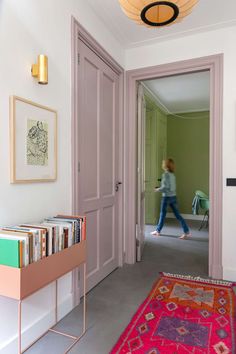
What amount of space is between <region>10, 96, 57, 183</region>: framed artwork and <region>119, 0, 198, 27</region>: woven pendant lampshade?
86cm

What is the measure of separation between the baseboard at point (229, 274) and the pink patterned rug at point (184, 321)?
122 mm

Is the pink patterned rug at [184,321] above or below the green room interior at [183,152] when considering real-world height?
below

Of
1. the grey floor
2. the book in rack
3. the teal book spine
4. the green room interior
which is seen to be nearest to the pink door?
the grey floor

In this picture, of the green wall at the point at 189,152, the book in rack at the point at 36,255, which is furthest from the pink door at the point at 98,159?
the green wall at the point at 189,152

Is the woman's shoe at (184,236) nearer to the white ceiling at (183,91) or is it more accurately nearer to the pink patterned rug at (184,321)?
the pink patterned rug at (184,321)

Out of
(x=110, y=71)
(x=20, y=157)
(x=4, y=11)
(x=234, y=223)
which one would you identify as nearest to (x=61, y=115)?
(x=20, y=157)

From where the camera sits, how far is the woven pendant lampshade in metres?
1.23

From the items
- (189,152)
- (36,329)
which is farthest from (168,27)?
(189,152)

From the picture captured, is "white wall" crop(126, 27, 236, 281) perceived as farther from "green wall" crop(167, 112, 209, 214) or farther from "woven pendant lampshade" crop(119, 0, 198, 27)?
"green wall" crop(167, 112, 209, 214)

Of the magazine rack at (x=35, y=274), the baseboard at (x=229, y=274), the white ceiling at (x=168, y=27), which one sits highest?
the white ceiling at (x=168, y=27)

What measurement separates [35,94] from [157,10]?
0.96 meters

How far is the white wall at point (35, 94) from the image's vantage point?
5.06 ft

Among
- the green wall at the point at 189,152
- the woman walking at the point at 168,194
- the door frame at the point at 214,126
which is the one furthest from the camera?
the green wall at the point at 189,152

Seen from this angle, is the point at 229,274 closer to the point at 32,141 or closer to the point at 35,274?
the point at 35,274
